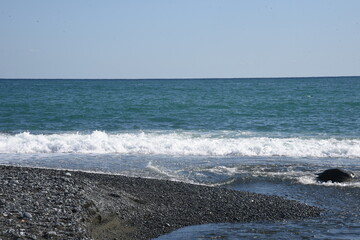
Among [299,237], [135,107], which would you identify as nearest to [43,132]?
[135,107]

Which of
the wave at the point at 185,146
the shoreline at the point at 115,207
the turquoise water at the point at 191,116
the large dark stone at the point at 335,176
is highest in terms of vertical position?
the turquoise water at the point at 191,116

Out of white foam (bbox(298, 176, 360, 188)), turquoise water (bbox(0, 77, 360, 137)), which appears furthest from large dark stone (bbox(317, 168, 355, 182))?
turquoise water (bbox(0, 77, 360, 137))

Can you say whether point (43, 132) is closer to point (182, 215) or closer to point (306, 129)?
point (306, 129)

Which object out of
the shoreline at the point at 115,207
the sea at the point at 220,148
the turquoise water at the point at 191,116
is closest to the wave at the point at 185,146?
the sea at the point at 220,148

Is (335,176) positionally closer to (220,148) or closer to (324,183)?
(324,183)

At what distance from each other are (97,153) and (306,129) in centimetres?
1295

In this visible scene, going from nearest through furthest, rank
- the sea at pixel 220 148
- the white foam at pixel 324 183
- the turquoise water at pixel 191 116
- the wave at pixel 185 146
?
the sea at pixel 220 148 → the white foam at pixel 324 183 → the wave at pixel 185 146 → the turquoise water at pixel 191 116

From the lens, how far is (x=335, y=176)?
1583 cm

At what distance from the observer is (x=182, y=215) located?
11664 mm

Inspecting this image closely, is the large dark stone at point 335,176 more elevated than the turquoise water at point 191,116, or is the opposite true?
the turquoise water at point 191,116

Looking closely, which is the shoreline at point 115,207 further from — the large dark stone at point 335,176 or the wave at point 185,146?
the wave at point 185,146

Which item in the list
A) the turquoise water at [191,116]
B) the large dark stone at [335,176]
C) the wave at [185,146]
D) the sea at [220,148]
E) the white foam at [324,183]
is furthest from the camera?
the turquoise water at [191,116]

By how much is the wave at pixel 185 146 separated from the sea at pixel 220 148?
0.04m

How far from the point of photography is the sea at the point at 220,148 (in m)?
12.1
